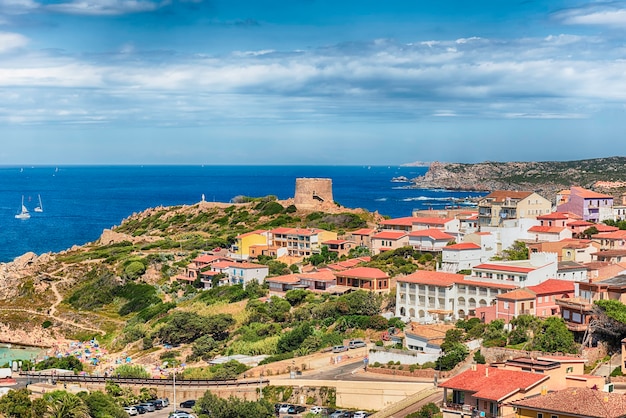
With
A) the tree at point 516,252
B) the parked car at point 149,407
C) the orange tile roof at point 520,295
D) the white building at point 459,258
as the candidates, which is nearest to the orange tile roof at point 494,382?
the orange tile roof at point 520,295

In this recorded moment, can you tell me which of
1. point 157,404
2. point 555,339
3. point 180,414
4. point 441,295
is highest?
point 441,295

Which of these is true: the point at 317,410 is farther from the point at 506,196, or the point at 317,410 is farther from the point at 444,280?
the point at 506,196

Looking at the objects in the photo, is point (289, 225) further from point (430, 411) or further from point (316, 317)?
point (430, 411)

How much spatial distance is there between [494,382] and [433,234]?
37481 millimetres

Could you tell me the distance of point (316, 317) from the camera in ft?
187

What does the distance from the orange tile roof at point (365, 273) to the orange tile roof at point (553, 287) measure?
1321 centimetres

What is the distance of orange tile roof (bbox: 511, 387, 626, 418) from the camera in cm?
2566

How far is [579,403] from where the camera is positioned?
26.5 metres

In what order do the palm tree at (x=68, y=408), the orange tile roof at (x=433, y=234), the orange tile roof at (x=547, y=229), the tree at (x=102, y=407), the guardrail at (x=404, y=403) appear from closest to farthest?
the guardrail at (x=404, y=403) → the palm tree at (x=68, y=408) → the tree at (x=102, y=407) → the orange tile roof at (x=547, y=229) → the orange tile roof at (x=433, y=234)

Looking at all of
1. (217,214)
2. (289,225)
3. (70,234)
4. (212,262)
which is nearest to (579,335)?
(212,262)

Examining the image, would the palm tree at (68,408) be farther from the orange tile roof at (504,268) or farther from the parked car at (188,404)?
the orange tile roof at (504,268)

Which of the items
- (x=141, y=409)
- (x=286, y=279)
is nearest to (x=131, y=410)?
(x=141, y=409)

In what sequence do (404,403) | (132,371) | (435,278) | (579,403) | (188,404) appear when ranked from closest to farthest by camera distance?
(579,403)
(404,403)
(188,404)
(132,371)
(435,278)

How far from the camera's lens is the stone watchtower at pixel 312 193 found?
104 meters
